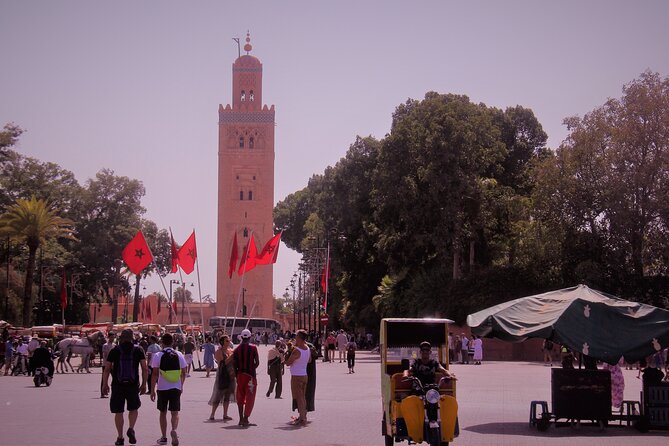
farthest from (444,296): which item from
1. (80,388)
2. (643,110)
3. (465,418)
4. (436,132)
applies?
(465,418)

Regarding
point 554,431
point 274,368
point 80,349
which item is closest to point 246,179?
point 80,349

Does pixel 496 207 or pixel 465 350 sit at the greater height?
pixel 496 207

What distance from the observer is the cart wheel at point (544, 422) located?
51.0 ft

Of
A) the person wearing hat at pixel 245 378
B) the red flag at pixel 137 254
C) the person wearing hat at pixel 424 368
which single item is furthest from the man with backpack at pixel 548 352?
the person wearing hat at pixel 424 368

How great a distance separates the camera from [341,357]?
48312 mm

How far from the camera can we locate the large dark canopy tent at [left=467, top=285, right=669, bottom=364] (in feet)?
50.3

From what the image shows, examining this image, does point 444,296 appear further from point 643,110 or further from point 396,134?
point 643,110

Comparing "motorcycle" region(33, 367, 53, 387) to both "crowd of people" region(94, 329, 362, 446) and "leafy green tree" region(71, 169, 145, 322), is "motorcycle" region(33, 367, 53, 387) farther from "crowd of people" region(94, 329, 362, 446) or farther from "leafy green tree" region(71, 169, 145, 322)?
"leafy green tree" region(71, 169, 145, 322)

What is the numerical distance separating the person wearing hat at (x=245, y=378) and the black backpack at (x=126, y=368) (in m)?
3.13

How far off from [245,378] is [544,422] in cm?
507

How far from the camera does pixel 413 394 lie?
11.9m

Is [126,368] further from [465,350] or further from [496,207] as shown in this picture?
[496,207]

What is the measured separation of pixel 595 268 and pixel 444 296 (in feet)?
33.8

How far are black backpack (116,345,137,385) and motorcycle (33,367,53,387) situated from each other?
47.4 feet
